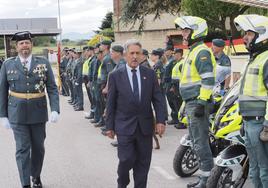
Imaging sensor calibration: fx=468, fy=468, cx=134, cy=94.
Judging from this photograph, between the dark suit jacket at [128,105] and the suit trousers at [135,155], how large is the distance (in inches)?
2.9

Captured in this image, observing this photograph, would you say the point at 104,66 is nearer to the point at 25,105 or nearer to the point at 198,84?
the point at 25,105

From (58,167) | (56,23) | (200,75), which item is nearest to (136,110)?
(200,75)

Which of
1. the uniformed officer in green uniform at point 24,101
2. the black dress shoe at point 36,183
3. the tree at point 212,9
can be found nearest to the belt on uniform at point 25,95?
the uniformed officer in green uniform at point 24,101

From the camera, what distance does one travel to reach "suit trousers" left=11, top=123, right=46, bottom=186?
565 cm

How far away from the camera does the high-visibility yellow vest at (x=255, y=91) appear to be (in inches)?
172

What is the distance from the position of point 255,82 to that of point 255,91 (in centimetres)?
8

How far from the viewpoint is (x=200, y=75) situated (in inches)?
214

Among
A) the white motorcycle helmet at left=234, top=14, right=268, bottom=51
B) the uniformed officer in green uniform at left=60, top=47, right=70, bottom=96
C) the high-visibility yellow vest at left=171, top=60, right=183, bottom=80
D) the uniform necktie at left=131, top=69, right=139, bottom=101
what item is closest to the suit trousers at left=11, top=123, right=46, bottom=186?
the uniform necktie at left=131, top=69, right=139, bottom=101

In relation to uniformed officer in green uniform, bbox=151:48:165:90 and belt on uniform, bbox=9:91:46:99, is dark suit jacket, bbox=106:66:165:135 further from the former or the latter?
uniformed officer in green uniform, bbox=151:48:165:90

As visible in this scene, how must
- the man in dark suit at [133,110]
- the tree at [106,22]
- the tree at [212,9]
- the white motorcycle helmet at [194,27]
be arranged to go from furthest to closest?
the tree at [106,22] → the tree at [212,9] → the white motorcycle helmet at [194,27] → the man in dark suit at [133,110]

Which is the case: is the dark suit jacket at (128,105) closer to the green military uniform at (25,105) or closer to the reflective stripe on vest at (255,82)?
the reflective stripe on vest at (255,82)

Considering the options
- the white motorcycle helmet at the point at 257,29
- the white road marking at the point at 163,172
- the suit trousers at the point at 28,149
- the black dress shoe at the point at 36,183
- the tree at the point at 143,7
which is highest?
the tree at the point at 143,7

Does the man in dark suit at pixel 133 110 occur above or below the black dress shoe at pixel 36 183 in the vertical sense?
above

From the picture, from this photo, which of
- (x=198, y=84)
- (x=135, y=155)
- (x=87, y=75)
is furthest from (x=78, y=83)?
(x=135, y=155)
